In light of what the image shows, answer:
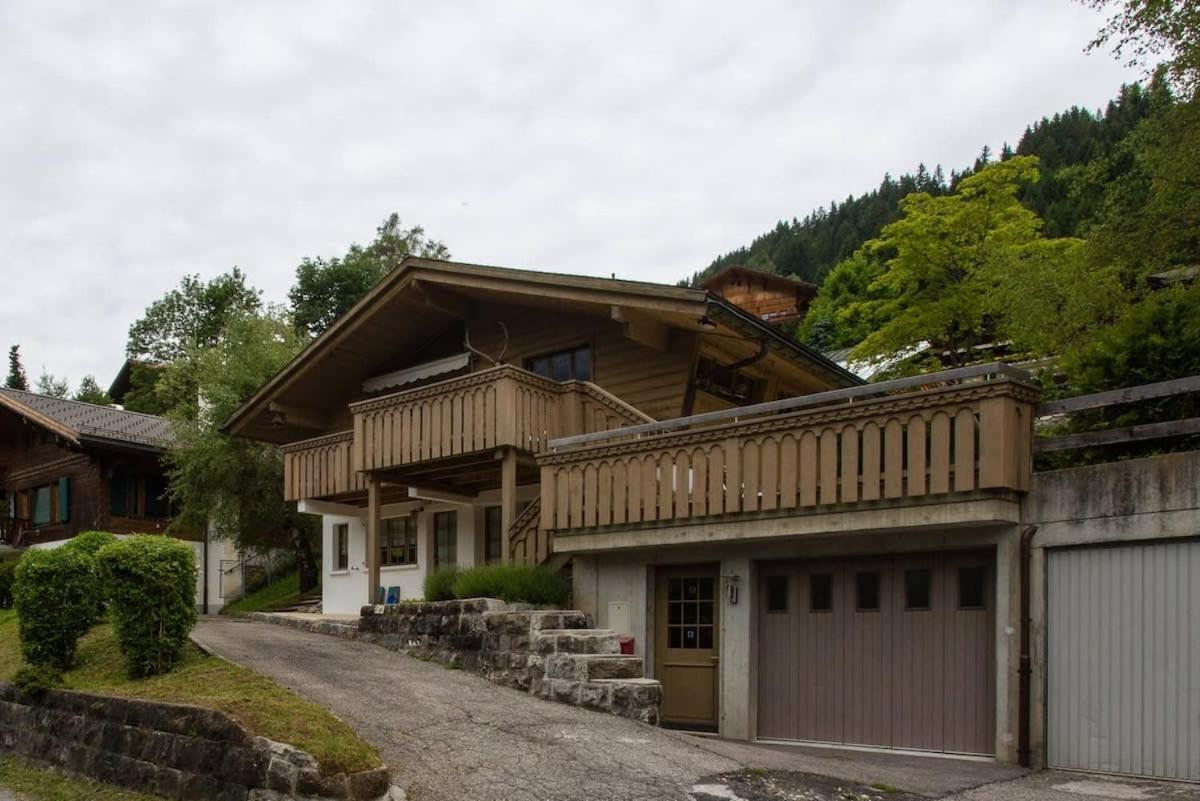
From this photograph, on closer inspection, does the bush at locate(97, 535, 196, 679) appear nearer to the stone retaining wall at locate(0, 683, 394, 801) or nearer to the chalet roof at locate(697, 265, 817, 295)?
the stone retaining wall at locate(0, 683, 394, 801)

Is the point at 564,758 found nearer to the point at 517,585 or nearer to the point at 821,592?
the point at 821,592

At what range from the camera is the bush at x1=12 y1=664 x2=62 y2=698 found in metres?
13.8

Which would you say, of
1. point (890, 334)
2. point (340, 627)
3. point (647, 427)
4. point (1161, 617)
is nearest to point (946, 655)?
point (1161, 617)

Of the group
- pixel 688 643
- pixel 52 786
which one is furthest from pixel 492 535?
pixel 52 786

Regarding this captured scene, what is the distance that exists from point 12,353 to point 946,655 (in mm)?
69975

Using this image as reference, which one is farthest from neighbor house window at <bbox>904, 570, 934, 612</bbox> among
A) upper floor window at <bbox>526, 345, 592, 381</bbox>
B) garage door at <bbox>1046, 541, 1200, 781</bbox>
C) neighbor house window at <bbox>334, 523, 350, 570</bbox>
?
neighbor house window at <bbox>334, 523, 350, 570</bbox>

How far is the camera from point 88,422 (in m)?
34.9

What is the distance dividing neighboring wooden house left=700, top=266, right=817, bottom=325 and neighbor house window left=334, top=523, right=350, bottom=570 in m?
46.8

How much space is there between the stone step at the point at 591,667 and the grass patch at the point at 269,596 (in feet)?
60.0

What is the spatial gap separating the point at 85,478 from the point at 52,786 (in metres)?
23.3

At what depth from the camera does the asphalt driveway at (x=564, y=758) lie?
9.48 m

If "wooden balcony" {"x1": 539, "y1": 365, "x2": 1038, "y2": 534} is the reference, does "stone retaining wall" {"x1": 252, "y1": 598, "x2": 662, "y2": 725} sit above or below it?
below

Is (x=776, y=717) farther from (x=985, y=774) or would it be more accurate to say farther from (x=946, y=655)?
(x=985, y=774)

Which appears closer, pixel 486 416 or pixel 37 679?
pixel 37 679
